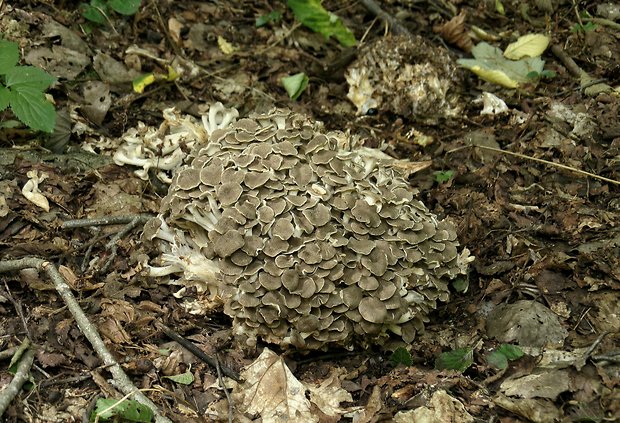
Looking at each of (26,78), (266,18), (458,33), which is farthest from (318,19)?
(26,78)

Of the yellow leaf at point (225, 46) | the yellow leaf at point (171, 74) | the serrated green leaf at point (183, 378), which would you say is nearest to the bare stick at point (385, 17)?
the yellow leaf at point (225, 46)

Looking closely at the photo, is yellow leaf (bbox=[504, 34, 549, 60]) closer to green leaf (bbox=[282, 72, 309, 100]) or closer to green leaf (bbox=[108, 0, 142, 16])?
green leaf (bbox=[282, 72, 309, 100])

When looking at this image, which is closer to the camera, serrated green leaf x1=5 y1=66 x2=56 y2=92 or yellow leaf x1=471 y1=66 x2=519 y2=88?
serrated green leaf x1=5 y1=66 x2=56 y2=92

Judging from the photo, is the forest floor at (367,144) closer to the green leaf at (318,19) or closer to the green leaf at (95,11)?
the green leaf at (95,11)

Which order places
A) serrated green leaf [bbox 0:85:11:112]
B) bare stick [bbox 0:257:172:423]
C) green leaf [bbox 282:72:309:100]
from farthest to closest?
1. green leaf [bbox 282:72:309:100]
2. serrated green leaf [bbox 0:85:11:112]
3. bare stick [bbox 0:257:172:423]

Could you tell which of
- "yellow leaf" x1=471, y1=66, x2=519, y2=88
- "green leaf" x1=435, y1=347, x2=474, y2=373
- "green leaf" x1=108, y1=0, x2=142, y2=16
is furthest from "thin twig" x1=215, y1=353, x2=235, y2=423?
"yellow leaf" x1=471, y1=66, x2=519, y2=88

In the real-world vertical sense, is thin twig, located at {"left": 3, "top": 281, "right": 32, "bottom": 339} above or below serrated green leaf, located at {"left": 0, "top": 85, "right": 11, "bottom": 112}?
below
